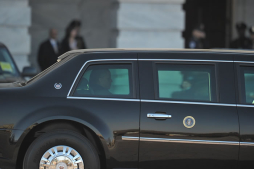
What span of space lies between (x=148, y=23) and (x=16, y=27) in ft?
9.91

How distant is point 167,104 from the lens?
4844 mm

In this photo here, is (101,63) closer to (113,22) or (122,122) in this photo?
(122,122)

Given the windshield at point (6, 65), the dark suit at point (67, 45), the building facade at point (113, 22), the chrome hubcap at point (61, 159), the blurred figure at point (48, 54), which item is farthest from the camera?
the building facade at point (113, 22)

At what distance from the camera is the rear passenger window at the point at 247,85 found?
4.95 metres

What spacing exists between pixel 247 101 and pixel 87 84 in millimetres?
1591

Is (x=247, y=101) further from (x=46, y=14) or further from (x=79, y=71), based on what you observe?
(x=46, y=14)

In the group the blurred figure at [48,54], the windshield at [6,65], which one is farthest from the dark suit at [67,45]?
the windshield at [6,65]

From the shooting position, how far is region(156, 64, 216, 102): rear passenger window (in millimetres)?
4922

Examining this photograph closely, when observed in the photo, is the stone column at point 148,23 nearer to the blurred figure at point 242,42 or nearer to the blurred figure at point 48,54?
the blurred figure at point 242,42

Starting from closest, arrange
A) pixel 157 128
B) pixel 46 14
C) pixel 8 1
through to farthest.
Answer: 1. pixel 157 128
2. pixel 8 1
3. pixel 46 14

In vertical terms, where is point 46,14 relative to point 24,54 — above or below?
above

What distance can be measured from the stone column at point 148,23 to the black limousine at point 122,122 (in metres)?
6.65

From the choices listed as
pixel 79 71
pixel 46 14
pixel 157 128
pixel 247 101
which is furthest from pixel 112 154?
pixel 46 14

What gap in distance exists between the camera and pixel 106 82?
495cm
